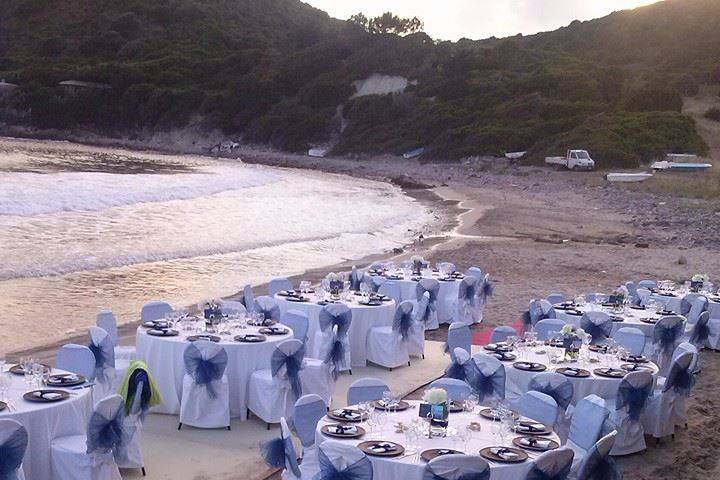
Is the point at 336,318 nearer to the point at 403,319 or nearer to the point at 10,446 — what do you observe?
the point at 403,319

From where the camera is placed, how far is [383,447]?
593 centimetres

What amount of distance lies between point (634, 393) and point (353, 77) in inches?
3224

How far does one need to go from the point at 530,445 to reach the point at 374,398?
1596 mm

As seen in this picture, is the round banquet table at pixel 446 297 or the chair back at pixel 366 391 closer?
the chair back at pixel 366 391

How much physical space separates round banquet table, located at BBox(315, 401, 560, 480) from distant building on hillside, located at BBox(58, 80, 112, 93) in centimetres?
10407

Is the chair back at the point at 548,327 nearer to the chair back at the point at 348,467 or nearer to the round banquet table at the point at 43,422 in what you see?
the chair back at the point at 348,467

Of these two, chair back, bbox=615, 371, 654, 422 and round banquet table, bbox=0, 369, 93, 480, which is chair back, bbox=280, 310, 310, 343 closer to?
round banquet table, bbox=0, 369, 93, 480

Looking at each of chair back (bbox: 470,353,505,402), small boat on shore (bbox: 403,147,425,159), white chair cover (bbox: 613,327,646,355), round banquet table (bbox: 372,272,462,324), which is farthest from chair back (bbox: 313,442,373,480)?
small boat on shore (bbox: 403,147,425,159)

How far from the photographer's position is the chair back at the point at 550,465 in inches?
219

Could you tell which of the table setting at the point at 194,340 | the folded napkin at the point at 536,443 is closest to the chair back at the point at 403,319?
the table setting at the point at 194,340

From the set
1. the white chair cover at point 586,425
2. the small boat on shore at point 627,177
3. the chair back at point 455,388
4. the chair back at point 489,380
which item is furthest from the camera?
the small boat on shore at point 627,177

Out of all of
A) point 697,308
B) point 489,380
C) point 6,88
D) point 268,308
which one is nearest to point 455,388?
point 489,380

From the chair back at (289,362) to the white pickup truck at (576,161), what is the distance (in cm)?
3945

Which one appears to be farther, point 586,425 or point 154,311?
point 154,311
